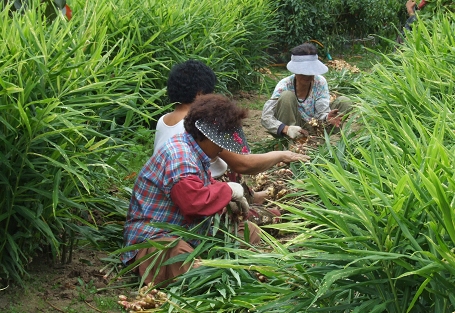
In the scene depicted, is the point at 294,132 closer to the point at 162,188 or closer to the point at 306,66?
the point at 306,66

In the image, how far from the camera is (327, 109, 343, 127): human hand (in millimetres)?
5523

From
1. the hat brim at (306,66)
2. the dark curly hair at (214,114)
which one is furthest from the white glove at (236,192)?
the hat brim at (306,66)

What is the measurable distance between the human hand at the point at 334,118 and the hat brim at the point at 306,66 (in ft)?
1.05

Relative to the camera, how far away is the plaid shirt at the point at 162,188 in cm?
379

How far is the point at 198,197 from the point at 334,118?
83.9 inches

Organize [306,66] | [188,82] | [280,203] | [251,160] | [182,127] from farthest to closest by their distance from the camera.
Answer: [306,66], [188,82], [182,127], [251,160], [280,203]

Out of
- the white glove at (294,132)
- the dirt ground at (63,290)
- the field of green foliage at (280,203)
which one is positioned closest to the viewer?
the field of green foliage at (280,203)

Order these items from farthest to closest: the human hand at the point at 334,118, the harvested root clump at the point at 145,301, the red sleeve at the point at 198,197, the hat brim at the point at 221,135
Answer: the human hand at the point at 334,118 → the hat brim at the point at 221,135 → the red sleeve at the point at 198,197 → the harvested root clump at the point at 145,301

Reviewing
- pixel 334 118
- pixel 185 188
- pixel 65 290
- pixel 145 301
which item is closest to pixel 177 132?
pixel 185 188

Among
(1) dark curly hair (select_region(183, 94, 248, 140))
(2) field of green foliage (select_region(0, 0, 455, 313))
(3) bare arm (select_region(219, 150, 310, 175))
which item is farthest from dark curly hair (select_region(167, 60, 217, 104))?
(1) dark curly hair (select_region(183, 94, 248, 140))

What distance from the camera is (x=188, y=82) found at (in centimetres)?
471

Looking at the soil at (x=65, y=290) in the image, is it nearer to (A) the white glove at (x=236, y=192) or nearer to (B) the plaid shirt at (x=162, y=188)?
(B) the plaid shirt at (x=162, y=188)

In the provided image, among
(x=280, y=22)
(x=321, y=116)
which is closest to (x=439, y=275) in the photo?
(x=321, y=116)

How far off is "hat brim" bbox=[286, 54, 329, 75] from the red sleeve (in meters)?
2.25
